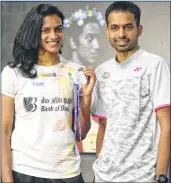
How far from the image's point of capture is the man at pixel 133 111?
129 cm

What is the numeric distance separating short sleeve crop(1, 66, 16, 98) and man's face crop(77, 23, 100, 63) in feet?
3.19

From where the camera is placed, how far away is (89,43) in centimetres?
234

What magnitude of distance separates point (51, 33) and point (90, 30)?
967 mm

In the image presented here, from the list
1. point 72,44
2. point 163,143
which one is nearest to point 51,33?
point 163,143

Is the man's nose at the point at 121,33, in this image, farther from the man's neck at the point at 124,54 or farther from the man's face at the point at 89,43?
the man's face at the point at 89,43

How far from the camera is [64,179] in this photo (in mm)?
1369

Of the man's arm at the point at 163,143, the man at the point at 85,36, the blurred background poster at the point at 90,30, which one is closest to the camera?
the man's arm at the point at 163,143

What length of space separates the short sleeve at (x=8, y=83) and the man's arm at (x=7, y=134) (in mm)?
17

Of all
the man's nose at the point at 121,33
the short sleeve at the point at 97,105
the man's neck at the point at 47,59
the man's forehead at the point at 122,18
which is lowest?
the short sleeve at the point at 97,105

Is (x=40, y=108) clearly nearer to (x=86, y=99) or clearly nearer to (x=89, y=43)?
(x=86, y=99)

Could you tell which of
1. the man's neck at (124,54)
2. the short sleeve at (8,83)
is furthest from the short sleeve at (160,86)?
the short sleeve at (8,83)

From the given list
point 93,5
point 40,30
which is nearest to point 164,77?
point 40,30

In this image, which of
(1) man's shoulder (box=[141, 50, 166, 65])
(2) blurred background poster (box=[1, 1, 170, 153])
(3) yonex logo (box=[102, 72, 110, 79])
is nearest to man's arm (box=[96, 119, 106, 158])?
(3) yonex logo (box=[102, 72, 110, 79])

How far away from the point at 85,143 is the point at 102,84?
25.9 inches
